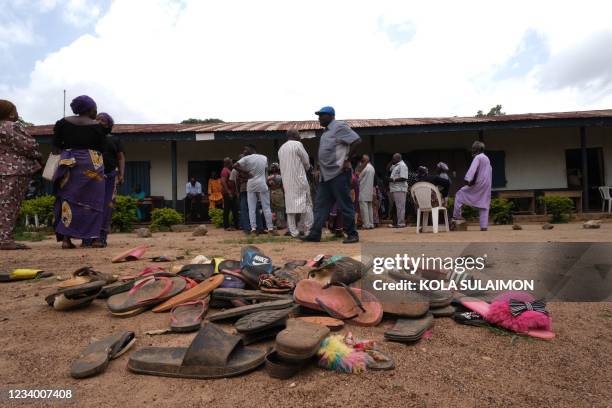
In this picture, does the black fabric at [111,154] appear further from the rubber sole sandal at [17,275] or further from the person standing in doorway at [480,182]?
the person standing in doorway at [480,182]

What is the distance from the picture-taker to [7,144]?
4520 millimetres

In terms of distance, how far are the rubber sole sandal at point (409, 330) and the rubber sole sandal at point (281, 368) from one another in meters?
0.47

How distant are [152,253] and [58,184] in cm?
132

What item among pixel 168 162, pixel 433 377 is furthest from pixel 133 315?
pixel 168 162

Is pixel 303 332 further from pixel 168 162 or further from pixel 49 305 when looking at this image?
pixel 168 162

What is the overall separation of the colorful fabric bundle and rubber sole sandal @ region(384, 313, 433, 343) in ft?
0.78

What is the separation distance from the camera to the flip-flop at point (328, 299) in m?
1.95

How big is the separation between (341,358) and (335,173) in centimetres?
347

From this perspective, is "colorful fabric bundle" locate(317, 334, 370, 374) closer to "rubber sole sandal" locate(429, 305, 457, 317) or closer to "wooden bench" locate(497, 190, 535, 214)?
"rubber sole sandal" locate(429, 305, 457, 317)

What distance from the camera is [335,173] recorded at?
4.80m

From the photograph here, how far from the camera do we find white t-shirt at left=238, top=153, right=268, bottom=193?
645 centimetres

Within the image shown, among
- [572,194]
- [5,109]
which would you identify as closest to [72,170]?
[5,109]

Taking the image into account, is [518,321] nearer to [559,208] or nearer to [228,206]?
[228,206]

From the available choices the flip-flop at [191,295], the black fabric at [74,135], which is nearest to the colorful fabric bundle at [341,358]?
the flip-flop at [191,295]
